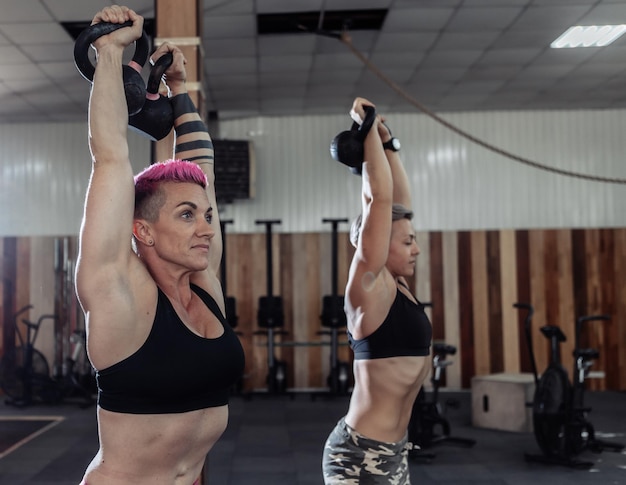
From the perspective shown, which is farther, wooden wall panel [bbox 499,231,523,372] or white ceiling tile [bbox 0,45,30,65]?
wooden wall panel [bbox 499,231,523,372]

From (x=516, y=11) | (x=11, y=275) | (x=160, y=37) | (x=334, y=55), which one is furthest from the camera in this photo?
(x=11, y=275)

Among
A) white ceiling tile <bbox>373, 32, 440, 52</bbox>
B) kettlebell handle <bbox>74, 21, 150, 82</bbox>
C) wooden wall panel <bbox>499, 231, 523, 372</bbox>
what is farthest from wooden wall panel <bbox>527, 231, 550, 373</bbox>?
kettlebell handle <bbox>74, 21, 150, 82</bbox>

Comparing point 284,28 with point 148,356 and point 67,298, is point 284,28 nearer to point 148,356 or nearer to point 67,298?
point 67,298

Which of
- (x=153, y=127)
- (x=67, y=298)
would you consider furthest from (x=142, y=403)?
(x=67, y=298)

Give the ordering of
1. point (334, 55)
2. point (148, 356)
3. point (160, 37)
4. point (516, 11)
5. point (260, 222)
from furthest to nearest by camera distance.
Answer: point (260, 222) < point (334, 55) < point (516, 11) < point (160, 37) < point (148, 356)

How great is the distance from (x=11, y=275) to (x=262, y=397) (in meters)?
3.41

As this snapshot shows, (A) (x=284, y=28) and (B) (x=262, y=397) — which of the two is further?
(B) (x=262, y=397)

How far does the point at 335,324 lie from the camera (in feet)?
25.2

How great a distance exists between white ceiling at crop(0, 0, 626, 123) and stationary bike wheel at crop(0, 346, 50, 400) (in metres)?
2.81

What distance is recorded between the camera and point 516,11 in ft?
17.8

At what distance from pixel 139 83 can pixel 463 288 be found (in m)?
7.33

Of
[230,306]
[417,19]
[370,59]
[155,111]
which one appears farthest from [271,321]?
[155,111]

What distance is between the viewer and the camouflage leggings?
2084 millimetres

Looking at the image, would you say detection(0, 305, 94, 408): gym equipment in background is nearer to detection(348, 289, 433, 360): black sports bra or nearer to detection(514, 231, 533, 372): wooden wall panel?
detection(514, 231, 533, 372): wooden wall panel
